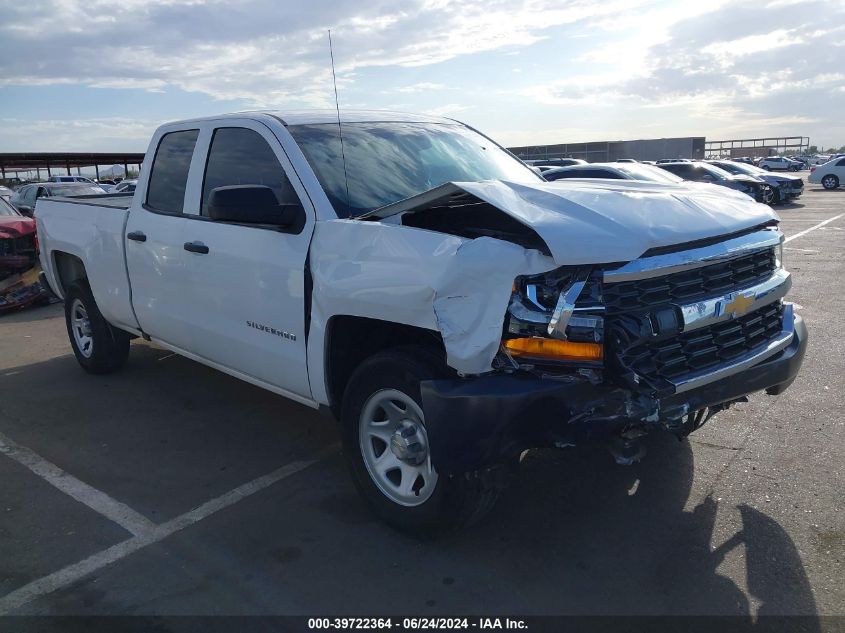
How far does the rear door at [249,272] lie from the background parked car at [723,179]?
19.4 m

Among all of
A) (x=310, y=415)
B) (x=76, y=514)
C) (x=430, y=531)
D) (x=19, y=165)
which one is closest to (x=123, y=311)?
(x=310, y=415)

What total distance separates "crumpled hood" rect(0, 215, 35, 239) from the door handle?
21.1 feet

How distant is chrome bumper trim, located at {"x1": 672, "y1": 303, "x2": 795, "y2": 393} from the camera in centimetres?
315

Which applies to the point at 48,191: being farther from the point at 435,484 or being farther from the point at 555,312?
the point at 555,312

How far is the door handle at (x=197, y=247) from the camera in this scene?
4.59m

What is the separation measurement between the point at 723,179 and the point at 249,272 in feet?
67.9

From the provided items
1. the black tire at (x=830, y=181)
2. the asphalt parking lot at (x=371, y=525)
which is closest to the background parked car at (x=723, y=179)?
the black tire at (x=830, y=181)

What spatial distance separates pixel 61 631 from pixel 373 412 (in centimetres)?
159

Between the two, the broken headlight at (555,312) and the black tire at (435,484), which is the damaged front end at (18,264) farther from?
the broken headlight at (555,312)

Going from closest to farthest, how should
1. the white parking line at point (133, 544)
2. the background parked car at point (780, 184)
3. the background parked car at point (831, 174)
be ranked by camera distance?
the white parking line at point (133, 544), the background parked car at point (780, 184), the background parked car at point (831, 174)

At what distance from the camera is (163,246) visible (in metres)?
5.05

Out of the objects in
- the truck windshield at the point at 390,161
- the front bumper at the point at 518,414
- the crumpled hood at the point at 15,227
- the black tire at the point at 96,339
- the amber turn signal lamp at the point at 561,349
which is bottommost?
the black tire at the point at 96,339

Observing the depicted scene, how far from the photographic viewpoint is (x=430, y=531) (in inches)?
135

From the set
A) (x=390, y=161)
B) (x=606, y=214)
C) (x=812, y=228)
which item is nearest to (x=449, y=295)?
(x=606, y=214)
